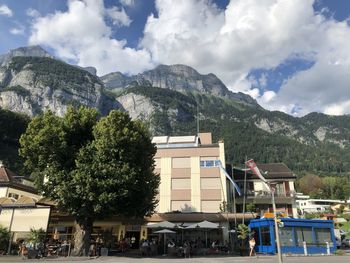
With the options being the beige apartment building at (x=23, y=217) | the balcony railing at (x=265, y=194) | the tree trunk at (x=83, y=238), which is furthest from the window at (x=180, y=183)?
the tree trunk at (x=83, y=238)

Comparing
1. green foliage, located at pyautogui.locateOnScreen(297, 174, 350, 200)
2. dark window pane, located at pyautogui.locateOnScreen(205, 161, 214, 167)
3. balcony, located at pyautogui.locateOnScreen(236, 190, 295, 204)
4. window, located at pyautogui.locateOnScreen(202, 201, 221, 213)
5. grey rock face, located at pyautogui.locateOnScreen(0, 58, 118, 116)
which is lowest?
window, located at pyautogui.locateOnScreen(202, 201, 221, 213)

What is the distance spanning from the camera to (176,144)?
175 feet

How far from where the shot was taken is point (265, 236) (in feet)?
101

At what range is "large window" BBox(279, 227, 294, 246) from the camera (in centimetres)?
2966

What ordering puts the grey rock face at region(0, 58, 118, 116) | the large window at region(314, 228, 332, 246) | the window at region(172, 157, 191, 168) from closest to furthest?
the large window at region(314, 228, 332, 246)
the window at region(172, 157, 191, 168)
the grey rock face at region(0, 58, 118, 116)

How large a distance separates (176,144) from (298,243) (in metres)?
26.8

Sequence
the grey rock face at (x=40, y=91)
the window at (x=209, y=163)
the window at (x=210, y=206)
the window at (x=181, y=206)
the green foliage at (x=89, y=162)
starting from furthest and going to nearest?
the grey rock face at (x=40, y=91), the window at (x=209, y=163), the window at (x=181, y=206), the window at (x=210, y=206), the green foliage at (x=89, y=162)

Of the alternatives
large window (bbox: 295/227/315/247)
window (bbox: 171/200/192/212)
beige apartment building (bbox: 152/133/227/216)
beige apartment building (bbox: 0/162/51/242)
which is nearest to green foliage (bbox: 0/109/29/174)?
beige apartment building (bbox: 152/133/227/216)

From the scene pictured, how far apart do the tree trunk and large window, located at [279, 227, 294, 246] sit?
16341 mm

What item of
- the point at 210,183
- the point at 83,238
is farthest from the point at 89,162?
the point at 210,183

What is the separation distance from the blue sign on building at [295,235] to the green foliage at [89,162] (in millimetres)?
11161

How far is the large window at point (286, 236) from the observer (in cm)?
2966

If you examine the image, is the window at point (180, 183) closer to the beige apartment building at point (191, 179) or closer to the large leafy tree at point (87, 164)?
the beige apartment building at point (191, 179)

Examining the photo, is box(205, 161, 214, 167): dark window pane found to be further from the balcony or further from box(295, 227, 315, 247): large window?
box(295, 227, 315, 247): large window
